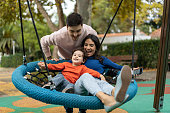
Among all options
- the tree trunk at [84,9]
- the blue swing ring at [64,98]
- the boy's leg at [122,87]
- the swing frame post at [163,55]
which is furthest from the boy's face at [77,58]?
the tree trunk at [84,9]

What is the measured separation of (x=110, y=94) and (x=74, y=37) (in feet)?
3.22

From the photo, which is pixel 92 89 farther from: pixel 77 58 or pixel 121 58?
pixel 121 58

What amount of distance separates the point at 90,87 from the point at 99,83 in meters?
0.22

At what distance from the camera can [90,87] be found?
1.85 meters

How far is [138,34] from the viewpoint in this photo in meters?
32.4

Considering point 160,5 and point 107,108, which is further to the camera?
point 160,5

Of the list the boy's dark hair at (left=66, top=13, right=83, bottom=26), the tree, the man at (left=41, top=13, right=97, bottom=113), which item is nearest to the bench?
the man at (left=41, top=13, right=97, bottom=113)

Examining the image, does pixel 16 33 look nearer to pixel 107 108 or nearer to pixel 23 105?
pixel 23 105

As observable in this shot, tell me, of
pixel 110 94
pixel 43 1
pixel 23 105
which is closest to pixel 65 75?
pixel 110 94

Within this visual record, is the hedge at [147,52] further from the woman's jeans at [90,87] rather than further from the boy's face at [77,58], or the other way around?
the woman's jeans at [90,87]

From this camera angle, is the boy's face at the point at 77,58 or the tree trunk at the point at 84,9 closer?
the boy's face at the point at 77,58

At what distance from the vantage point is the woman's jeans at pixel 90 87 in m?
1.81

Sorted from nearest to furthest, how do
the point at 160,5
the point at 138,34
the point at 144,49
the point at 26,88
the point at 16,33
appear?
the point at 26,88
the point at 144,49
the point at 160,5
the point at 16,33
the point at 138,34

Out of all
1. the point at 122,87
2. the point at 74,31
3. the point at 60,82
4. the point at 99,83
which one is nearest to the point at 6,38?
the point at 74,31
